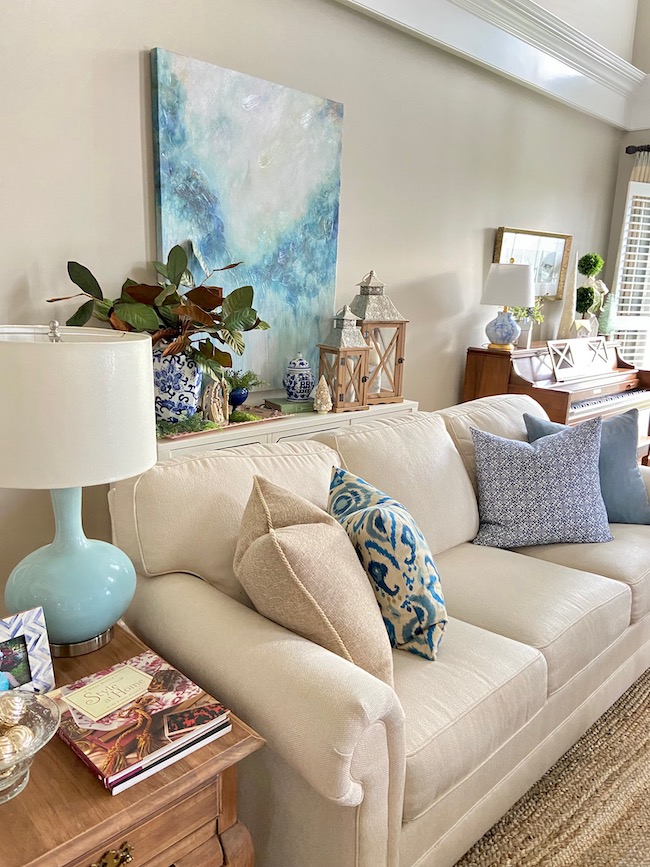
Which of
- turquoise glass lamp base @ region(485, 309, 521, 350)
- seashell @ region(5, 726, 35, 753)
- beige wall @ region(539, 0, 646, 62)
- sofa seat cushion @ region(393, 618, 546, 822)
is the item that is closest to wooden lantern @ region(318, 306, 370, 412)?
turquoise glass lamp base @ region(485, 309, 521, 350)

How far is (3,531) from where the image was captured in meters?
2.33

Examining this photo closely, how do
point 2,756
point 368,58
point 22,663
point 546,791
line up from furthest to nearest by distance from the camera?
point 368,58 → point 546,791 → point 22,663 → point 2,756

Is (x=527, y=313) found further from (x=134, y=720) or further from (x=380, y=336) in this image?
(x=134, y=720)

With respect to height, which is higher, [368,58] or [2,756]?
[368,58]

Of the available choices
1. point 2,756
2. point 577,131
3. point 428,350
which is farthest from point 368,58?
A: point 2,756

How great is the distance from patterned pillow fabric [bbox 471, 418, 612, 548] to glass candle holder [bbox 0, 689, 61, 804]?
1.57 metres

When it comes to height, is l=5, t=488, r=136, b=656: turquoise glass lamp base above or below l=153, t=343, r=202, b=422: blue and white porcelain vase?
below

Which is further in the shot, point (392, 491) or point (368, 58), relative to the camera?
point (368, 58)

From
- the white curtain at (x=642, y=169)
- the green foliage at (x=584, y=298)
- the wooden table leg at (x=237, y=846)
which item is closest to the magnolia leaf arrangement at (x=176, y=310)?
the wooden table leg at (x=237, y=846)

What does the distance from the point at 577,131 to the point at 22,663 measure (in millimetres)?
4868

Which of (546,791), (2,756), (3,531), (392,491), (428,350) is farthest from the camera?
(428,350)

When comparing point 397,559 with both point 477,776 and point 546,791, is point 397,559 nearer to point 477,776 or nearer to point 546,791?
point 477,776

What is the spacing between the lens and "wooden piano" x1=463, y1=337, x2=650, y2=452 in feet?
12.7

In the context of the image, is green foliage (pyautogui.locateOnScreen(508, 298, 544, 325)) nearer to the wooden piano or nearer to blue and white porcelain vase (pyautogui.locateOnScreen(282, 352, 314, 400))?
the wooden piano
